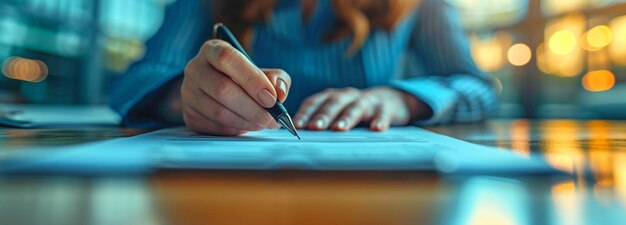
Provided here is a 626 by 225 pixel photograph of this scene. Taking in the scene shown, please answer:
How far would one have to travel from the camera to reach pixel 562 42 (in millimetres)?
2498

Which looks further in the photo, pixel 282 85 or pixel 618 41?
pixel 618 41

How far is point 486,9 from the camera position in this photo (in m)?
Answer: 2.70

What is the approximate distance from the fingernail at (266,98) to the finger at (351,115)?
4.7 inches

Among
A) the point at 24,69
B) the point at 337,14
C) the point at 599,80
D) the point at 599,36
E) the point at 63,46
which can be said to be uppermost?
the point at 599,36

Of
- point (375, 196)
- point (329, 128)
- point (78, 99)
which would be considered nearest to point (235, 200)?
point (375, 196)

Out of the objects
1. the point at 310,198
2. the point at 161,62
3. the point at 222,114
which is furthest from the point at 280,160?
the point at 161,62

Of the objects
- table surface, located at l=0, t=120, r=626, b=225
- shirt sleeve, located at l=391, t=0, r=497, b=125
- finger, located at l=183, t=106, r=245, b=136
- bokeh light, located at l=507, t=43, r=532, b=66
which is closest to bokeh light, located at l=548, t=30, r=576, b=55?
bokeh light, located at l=507, t=43, r=532, b=66

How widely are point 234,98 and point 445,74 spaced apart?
0.63m

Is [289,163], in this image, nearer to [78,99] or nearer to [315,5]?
[315,5]

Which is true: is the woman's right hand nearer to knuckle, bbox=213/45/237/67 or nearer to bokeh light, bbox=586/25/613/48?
knuckle, bbox=213/45/237/67

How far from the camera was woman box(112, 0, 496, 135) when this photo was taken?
376 mm

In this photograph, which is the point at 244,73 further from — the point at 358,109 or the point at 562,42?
the point at 562,42

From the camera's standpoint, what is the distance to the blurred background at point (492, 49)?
2.39 meters

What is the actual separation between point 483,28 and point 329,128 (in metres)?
2.55
